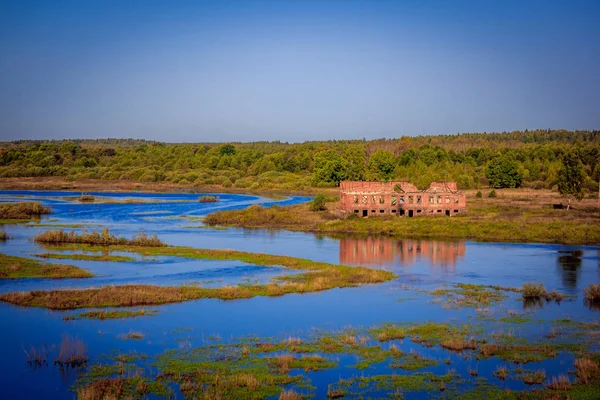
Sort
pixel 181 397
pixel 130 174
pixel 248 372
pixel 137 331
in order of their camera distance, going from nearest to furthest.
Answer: pixel 181 397 < pixel 248 372 < pixel 137 331 < pixel 130 174

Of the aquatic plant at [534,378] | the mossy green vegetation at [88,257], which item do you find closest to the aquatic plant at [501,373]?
the aquatic plant at [534,378]

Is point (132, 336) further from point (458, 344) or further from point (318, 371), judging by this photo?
point (458, 344)

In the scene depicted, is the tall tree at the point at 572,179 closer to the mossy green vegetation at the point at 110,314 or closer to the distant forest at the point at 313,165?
the distant forest at the point at 313,165

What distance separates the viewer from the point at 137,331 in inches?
1021

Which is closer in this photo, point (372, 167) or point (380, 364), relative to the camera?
point (380, 364)

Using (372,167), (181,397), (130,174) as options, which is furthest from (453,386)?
(130,174)

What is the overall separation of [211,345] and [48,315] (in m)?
8.61

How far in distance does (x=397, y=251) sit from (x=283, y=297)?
734 inches

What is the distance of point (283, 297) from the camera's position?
1304 inches

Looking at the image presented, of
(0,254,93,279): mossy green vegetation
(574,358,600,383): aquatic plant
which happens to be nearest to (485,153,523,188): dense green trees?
(0,254,93,279): mossy green vegetation

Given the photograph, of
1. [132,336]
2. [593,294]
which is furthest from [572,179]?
[132,336]

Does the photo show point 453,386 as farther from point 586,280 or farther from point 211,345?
point 586,280

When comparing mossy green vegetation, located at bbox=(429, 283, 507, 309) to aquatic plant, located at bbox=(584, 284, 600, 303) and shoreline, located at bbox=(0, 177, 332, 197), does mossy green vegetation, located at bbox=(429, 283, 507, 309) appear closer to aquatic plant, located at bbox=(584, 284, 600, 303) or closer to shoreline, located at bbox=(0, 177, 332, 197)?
aquatic plant, located at bbox=(584, 284, 600, 303)

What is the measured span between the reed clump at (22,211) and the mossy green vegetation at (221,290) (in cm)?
3370
